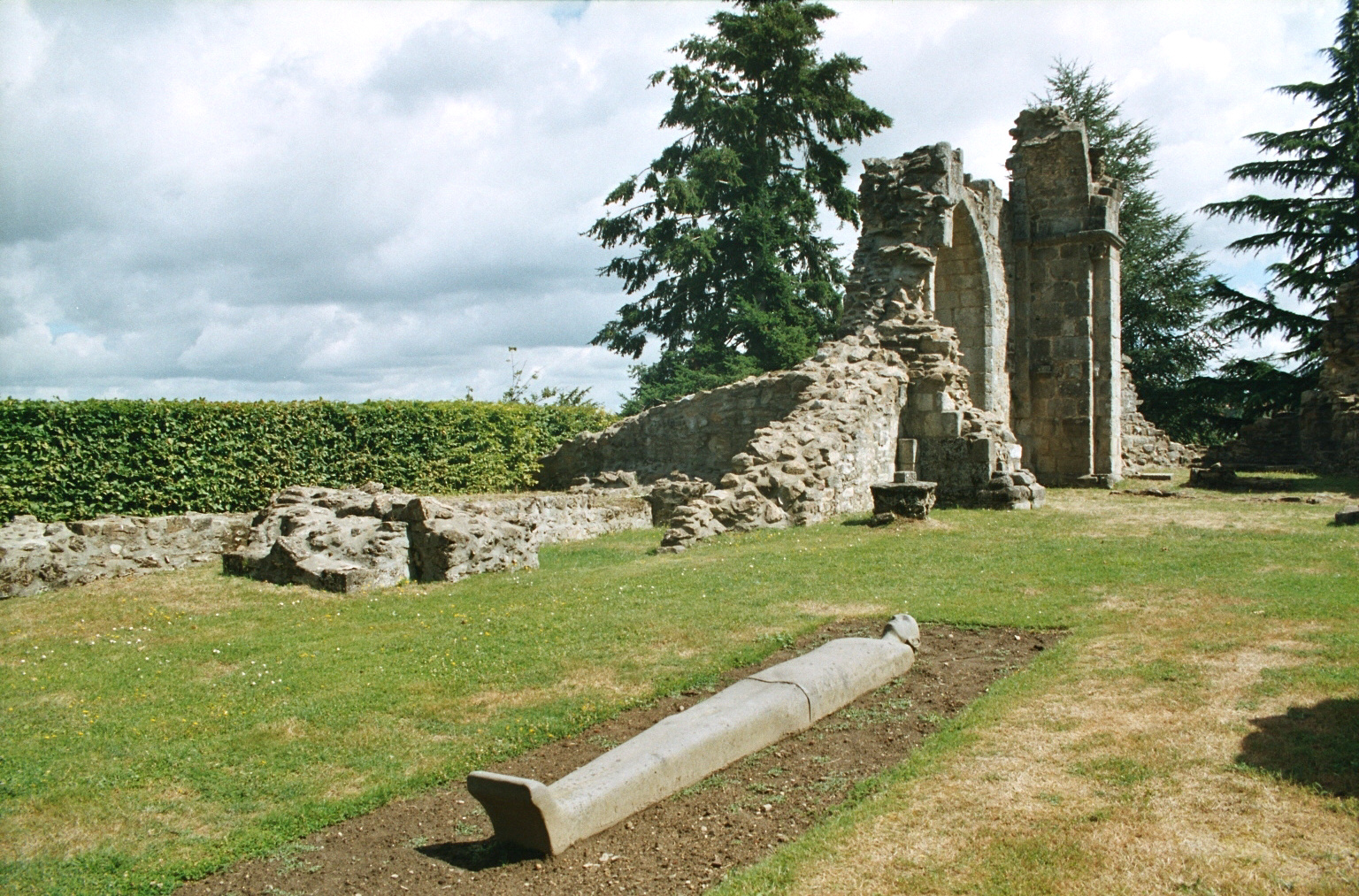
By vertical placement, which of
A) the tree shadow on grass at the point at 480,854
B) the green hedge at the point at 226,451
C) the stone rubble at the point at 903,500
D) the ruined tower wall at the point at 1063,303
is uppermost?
the ruined tower wall at the point at 1063,303

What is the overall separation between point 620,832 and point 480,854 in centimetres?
64

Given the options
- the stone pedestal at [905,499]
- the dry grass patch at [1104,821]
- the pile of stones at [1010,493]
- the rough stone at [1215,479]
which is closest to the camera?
the dry grass patch at [1104,821]

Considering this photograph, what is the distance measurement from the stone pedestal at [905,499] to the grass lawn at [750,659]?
1.79 meters

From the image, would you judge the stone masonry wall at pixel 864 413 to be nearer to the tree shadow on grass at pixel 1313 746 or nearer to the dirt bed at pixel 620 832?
the dirt bed at pixel 620 832

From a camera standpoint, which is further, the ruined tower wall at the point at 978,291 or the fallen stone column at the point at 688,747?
the ruined tower wall at the point at 978,291

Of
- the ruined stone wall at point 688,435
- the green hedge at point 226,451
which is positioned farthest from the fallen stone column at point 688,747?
the green hedge at point 226,451

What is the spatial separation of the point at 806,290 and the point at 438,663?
78.0 ft

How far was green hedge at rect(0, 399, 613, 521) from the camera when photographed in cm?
1316

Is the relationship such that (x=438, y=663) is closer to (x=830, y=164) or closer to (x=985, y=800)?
(x=985, y=800)

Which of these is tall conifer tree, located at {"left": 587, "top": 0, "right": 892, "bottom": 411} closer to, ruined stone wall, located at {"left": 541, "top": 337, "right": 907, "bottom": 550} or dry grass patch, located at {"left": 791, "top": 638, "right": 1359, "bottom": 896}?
ruined stone wall, located at {"left": 541, "top": 337, "right": 907, "bottom": 550}

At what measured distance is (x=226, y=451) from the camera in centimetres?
1491

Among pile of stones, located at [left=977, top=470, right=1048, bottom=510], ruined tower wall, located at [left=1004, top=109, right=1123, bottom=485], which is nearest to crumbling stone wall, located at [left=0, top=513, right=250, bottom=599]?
→ pile of stones, located at [left=977, top=470, right=1048, bottom=510]

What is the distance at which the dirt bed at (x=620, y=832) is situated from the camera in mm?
4273

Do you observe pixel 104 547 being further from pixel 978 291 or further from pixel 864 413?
pixel 978 291
